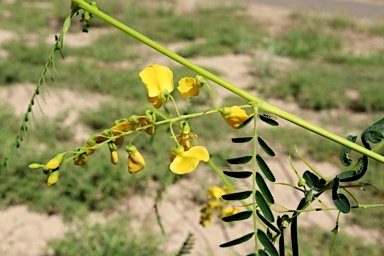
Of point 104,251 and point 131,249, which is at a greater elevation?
point 104,251

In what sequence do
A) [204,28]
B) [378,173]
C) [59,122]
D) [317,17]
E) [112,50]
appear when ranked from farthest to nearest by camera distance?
[317,17] → [204,28] → [112,50] → [59,122] → [378,173]

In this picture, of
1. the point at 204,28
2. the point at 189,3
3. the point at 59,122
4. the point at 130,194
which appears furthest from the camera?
the point at 189,3

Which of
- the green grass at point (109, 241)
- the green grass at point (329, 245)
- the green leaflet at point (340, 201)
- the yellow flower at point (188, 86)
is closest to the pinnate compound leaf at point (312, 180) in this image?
the green leaflet at point (340, 201)

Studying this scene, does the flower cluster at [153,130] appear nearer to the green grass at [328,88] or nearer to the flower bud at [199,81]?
the flower bud at [199,81]

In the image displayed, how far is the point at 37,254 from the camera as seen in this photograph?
183 centimetres

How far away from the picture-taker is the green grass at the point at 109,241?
165 centimetres

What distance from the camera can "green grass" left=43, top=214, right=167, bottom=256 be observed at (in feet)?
5.43

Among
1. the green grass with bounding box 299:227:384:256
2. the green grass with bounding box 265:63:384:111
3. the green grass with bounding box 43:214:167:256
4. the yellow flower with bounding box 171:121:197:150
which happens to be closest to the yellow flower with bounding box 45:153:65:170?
the yellow flower with bounding box 171:121:197:150

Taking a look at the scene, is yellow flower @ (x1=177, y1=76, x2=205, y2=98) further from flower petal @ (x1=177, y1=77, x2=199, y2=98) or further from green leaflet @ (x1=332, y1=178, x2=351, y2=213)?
green leaflet @ (x1=332, y1=178, x2=351, y2=213)

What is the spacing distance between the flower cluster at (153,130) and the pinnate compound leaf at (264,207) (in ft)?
0.25

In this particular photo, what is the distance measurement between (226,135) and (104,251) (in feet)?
4.56

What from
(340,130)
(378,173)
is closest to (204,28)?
(340,130)

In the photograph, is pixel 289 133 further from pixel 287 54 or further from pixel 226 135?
pixel 287 54

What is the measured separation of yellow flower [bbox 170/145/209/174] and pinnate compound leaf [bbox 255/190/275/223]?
73mm
